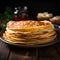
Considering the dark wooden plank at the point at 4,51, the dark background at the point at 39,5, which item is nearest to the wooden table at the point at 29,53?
the dark wooden plank at the point at 4,51

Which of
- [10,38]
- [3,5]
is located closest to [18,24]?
[10,38]

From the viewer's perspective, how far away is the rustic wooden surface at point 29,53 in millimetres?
640

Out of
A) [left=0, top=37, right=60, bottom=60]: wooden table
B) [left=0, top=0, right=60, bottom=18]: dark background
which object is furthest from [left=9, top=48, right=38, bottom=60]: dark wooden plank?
[left=0, top=0, right=60, bottom=18]: dark background

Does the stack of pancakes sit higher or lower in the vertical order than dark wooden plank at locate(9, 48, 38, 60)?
higher

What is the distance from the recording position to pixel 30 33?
0.70m

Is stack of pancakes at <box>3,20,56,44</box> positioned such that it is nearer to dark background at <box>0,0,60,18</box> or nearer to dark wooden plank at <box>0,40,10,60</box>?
dark wooden plank at <box>0,40,10,60</box>

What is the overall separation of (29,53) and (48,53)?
74 millimetres

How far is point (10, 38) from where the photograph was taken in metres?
0.73

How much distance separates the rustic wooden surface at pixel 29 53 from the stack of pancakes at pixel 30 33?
0.03m

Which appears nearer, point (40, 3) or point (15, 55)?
point (15, 55)

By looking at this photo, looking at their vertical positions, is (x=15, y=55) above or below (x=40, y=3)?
above

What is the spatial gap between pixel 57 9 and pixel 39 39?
168cm

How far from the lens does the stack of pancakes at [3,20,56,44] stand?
69 cm

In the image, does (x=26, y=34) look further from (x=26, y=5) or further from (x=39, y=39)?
(x=26, y=5)
